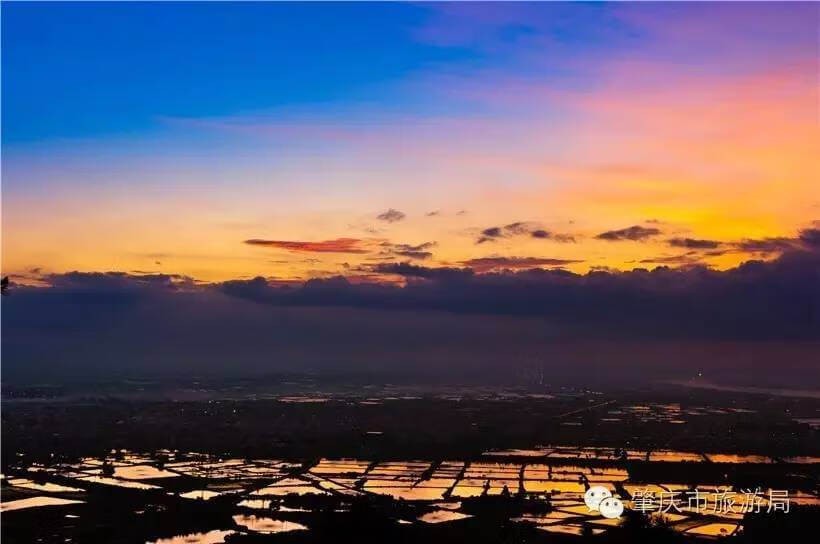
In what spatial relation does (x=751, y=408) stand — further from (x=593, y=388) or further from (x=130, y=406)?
(x=130, y=406)

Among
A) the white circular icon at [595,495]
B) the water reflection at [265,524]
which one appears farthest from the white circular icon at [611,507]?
the water reflection at [265,524]

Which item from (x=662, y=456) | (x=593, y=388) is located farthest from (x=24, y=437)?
(x=593, y=388)

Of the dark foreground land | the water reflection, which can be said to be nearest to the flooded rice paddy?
the water reflection

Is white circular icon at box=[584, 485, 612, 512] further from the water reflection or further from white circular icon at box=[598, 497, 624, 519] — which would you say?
the water reflection

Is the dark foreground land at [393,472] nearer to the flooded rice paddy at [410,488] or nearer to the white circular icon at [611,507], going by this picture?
the flooded rice paddy at [410,488]

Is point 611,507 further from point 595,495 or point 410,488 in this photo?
point 410,488

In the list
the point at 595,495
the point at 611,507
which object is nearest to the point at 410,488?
the point at 595,495
